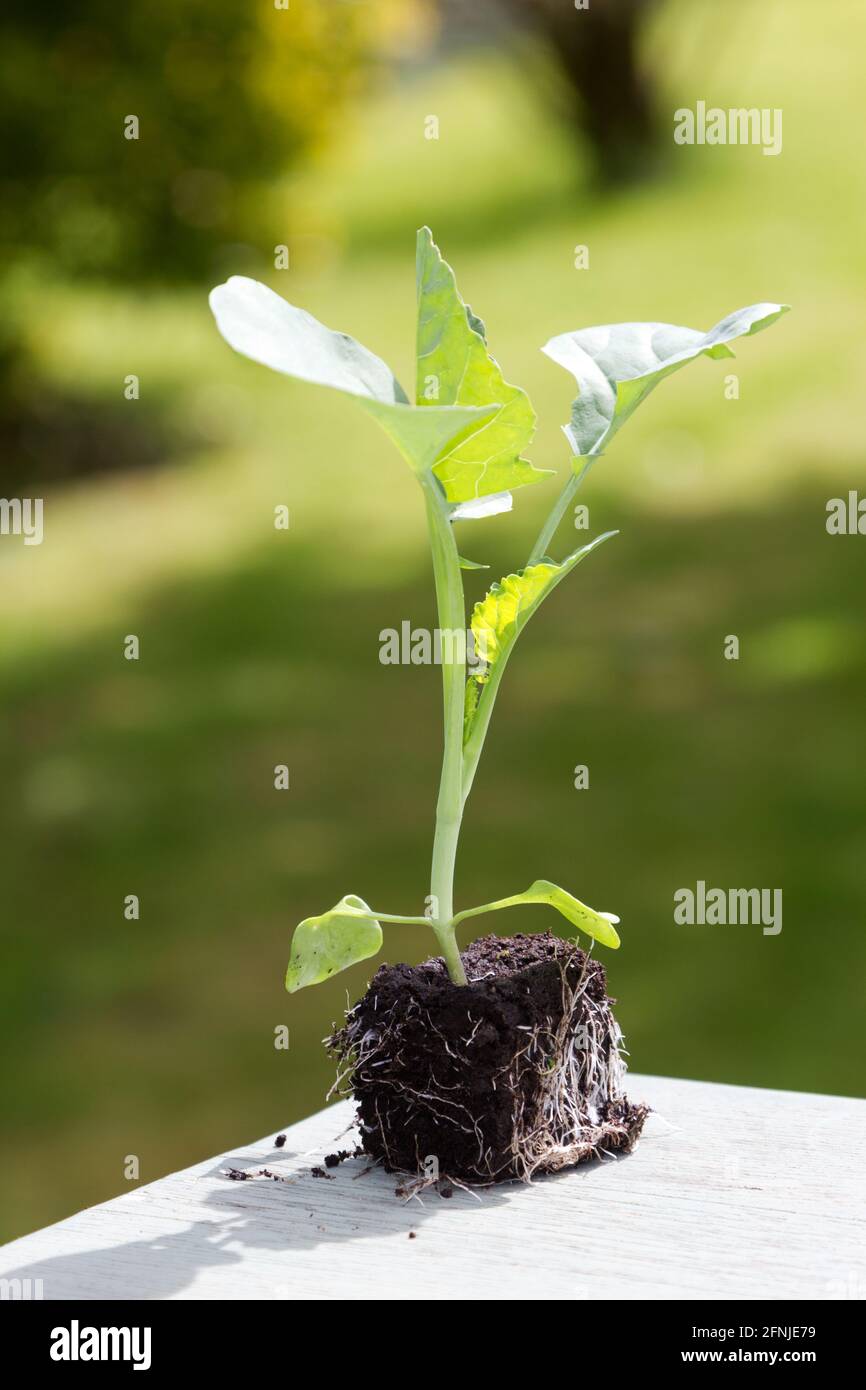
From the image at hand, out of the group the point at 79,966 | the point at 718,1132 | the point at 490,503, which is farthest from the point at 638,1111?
the point at 79,966

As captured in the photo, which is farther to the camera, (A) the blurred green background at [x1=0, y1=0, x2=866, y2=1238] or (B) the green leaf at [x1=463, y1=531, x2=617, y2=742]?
(A) the blurred green background at [x1=0, y1=0, x2=866, y2=1238]

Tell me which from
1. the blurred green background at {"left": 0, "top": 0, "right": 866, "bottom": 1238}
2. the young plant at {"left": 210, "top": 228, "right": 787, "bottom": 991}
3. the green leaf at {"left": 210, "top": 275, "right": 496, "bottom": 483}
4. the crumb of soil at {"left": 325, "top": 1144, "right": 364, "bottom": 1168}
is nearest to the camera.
Answer: the green leaf at {"left": 210, "top": 275, "right": 496, "bottom": 483}

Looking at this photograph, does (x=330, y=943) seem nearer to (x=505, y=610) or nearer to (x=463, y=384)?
(x=505, y=610)

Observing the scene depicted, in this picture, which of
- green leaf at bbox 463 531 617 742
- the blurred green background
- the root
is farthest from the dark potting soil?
the blurred green background

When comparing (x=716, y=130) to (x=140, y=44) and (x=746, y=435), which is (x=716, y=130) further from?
(x=140, y=44)

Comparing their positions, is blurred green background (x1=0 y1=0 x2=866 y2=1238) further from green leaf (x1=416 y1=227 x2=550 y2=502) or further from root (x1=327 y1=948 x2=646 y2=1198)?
green leaf (x1=416 y1=227 x2=550 y2=502)

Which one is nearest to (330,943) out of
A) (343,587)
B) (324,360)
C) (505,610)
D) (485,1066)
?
(485,1066)

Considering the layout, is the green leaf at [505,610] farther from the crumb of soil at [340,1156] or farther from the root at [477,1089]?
the crumb of soil at [340,1156]
